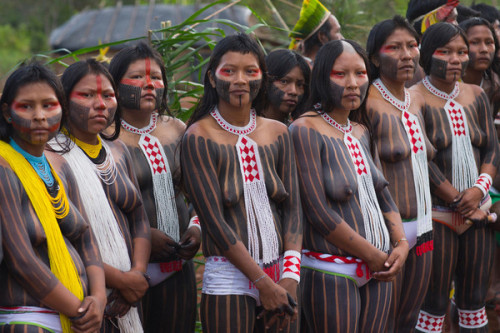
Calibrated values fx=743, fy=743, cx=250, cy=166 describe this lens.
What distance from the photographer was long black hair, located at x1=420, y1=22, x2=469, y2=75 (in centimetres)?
461

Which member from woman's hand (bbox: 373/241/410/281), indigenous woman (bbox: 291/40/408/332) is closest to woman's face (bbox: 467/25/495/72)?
indigenous woman (bbox: 291/40/408/332)

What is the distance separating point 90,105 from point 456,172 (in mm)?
2361

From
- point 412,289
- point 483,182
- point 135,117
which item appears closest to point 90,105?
point 135,117

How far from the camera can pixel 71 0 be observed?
21.0 meters

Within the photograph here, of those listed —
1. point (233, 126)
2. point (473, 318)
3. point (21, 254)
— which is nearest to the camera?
point (21, 254)

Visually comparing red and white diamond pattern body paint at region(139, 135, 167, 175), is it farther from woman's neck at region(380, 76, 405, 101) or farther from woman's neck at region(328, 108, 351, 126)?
woman's neck at region(380, 76, 405, 101)

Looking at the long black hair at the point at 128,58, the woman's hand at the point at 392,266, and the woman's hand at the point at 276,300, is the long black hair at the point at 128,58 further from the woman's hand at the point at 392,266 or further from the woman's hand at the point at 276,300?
the woman's hand at the point at 392,266

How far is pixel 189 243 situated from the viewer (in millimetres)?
3773

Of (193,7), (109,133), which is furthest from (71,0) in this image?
(109,133)

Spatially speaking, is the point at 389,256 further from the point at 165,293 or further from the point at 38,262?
the point at 38,262

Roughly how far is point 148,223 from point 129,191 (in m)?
0.22

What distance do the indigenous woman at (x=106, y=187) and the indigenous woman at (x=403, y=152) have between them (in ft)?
4.88

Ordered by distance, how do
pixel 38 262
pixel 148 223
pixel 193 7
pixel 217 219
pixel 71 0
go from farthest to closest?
pixel 71 0
pixel 193 7
pixel 148 223
pixel 217 219
pixel 38 262

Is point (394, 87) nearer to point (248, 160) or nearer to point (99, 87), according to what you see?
point (248, 160)
